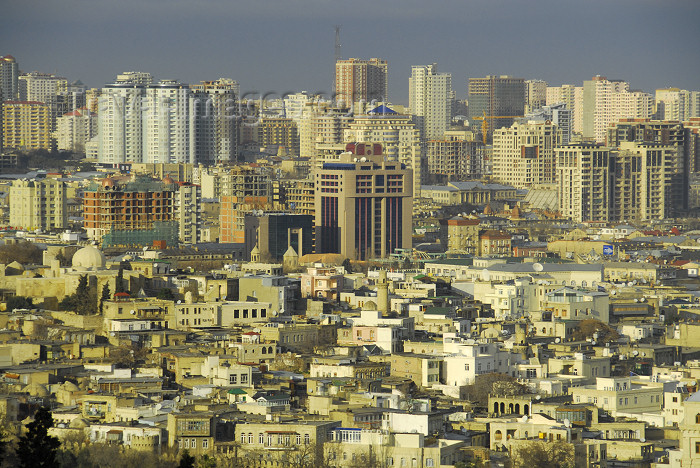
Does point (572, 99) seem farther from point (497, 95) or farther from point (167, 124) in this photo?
point (167, 124)

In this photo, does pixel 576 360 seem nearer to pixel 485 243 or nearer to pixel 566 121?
pixel 485 243

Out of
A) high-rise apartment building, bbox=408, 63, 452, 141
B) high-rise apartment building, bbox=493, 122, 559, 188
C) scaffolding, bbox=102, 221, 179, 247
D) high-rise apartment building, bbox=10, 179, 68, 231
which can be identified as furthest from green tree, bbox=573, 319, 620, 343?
high-rise apartment building, bbox=408, 63, 452, 141

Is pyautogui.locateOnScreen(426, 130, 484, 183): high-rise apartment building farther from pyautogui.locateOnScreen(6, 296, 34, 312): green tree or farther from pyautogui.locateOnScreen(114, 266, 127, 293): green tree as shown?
pyautogui.locateOnScreen(6, 296, 34, 312): green tree

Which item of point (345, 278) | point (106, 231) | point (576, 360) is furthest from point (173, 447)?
point (106, 231)

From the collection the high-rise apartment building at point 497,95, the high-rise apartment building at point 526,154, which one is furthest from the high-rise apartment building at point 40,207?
the high-rise apartment building at point 497,95

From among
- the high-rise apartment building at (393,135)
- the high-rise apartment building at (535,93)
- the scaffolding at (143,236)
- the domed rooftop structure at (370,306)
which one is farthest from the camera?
the high-rise apartment building at (535,93)

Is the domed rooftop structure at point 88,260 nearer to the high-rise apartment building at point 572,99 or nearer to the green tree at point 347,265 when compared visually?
the green tree at point 347,265
